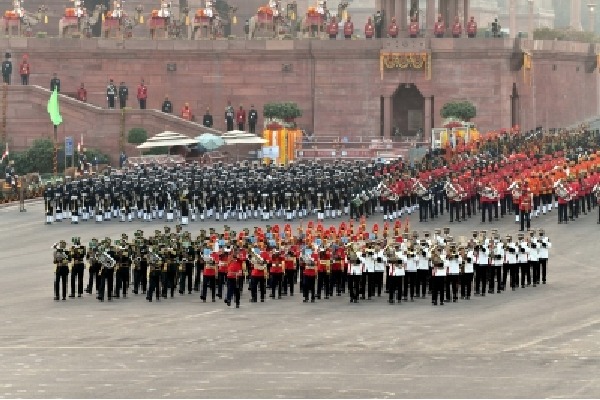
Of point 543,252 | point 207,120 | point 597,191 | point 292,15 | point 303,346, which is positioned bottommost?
point 303,346

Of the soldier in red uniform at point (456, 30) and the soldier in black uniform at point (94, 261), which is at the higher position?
Answer: the soldier in red uniform at point (456, 30)

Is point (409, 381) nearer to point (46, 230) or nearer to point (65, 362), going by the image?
point (65, 362)

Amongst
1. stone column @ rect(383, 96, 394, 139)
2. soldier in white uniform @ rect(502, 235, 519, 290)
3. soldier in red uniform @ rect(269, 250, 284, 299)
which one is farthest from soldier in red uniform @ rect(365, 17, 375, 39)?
soldier in red uniform @ rect(269, 250, 284, 299)

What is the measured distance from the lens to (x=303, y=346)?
37406 millimetres

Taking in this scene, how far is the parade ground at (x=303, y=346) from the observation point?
33000 millimetres

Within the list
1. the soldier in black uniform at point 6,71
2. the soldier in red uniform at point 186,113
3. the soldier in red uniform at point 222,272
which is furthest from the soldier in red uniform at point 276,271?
the soldier in black uniform at point 6,71

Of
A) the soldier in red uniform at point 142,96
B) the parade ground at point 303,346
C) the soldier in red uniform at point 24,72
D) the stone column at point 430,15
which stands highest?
the stone column at point 430,15

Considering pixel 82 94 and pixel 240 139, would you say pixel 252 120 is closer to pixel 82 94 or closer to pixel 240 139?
pixel 82 94

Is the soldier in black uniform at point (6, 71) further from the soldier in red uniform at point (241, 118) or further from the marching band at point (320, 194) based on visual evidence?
the marching band at point (320, 194)

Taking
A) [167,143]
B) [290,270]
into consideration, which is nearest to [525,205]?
Answer: [290,270]

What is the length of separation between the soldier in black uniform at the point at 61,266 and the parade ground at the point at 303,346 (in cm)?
36

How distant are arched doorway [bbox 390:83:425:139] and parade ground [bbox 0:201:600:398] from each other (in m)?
39.1

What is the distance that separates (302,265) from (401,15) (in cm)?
4490

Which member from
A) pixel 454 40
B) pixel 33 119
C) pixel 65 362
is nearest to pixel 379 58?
pixel 454 40
